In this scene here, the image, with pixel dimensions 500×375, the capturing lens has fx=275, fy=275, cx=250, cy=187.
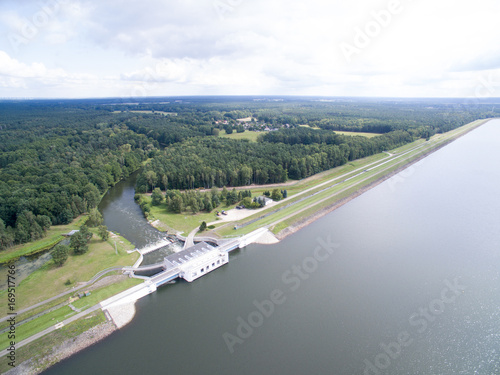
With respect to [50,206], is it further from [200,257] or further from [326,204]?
[326,204]

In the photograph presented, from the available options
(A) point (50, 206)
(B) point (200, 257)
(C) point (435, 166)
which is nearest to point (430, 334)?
(B) point (200, 257)

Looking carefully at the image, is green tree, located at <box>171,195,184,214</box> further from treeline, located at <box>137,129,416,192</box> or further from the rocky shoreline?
the rocky shoreline

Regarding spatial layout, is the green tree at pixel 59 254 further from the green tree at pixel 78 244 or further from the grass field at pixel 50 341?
the grass field at pixel 50 341

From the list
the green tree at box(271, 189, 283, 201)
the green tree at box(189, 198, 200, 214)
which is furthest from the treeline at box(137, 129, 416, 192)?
the green tree at box(189, 198, 200, 214)

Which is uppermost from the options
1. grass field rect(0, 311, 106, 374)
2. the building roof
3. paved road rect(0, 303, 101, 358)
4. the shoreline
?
the building roof

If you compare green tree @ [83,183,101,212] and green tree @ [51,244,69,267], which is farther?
green tree @ [83,183,101,212]

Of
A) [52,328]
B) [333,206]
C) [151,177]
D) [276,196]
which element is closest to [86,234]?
[52,328]
